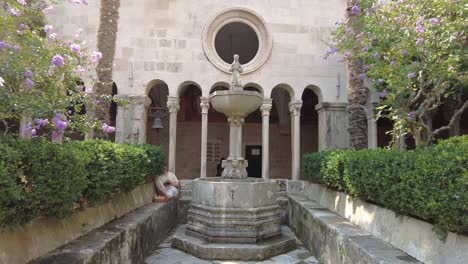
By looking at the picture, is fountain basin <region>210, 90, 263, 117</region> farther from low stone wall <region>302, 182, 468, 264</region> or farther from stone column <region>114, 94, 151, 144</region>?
stone column <region>114, 94, 151, 144</region>

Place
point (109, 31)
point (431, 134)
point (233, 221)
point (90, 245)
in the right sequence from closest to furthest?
point (90, 245) < point (233, 221) < point (431, 134) < point (109, 31)

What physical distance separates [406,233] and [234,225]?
2.59 metres

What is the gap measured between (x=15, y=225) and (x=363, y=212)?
391 cm

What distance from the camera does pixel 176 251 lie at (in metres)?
5.62

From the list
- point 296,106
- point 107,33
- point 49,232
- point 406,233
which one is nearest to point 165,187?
point 296,106

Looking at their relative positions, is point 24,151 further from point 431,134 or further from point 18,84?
point 431,134

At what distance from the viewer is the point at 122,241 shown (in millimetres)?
4230

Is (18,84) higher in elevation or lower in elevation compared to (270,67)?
lower

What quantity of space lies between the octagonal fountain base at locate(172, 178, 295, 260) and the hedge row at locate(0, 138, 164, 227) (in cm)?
162

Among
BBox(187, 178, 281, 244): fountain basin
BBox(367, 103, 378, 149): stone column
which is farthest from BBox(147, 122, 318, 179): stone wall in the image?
BBox(187, 178, 281, 244): fountain basin

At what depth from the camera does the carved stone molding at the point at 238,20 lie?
9930 millimetres

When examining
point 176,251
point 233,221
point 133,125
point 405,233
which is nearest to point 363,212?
point 405,233

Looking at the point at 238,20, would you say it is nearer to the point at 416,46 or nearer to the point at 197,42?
the point at 197,42

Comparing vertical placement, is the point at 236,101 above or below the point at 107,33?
below
